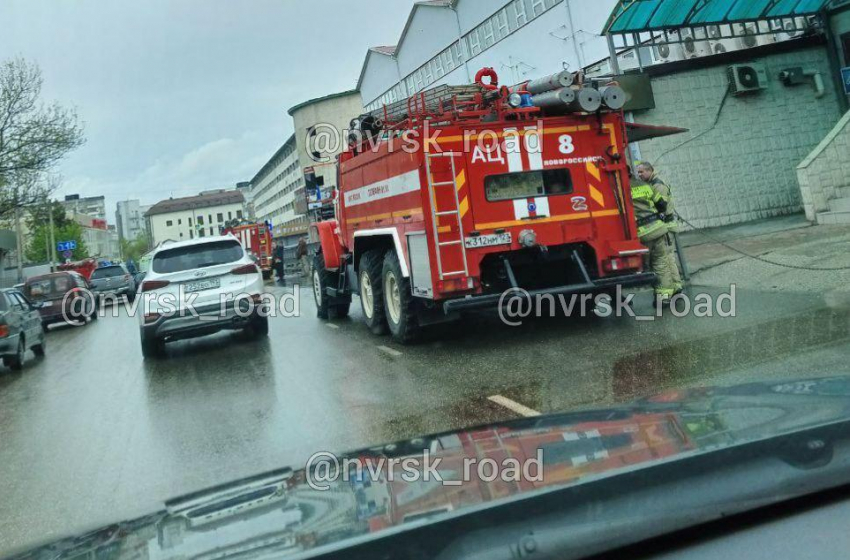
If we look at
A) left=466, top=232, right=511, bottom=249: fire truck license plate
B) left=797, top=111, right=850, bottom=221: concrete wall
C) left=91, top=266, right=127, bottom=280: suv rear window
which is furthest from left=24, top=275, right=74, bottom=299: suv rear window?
left=797, top=111, right=850, bottom=221: concrete wall

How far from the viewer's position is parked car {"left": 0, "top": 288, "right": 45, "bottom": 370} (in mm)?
13617

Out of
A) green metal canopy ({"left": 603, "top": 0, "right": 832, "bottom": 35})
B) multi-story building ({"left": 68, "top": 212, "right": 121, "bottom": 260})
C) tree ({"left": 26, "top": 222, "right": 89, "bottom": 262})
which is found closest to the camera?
green metal canopy ({"left": 603, "top": 0, "right": 832, "bottom": 35})

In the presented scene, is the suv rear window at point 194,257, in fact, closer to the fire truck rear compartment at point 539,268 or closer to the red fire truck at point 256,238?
the fire truck rear compartment at point 539,268

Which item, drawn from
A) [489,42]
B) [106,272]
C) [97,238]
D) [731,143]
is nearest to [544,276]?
[731,143]

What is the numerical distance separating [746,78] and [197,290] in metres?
14.0

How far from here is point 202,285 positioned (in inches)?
479

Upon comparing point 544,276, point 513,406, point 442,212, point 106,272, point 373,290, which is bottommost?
point 513,406

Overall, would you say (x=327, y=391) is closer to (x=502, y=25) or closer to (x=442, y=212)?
(x=442, y=212)

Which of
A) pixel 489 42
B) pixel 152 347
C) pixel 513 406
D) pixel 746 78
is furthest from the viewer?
pixel 489 42

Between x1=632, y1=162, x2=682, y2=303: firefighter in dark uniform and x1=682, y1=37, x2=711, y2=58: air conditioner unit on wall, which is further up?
x1=682, y1=37, x2=711, y2=58: air conditioner unit on wall

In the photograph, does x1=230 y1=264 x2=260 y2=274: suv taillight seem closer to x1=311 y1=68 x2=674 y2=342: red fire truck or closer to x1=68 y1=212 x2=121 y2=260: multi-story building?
x1=311 y1=68 x2=674 y2=342: red fire truck

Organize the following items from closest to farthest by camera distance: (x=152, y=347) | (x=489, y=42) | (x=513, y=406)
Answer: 1. (x=513, y=406)
2. (x=152, y=347)
3. (x=489, y=42)

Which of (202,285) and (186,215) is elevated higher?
(186,215)

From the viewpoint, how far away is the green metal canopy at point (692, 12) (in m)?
17.2
